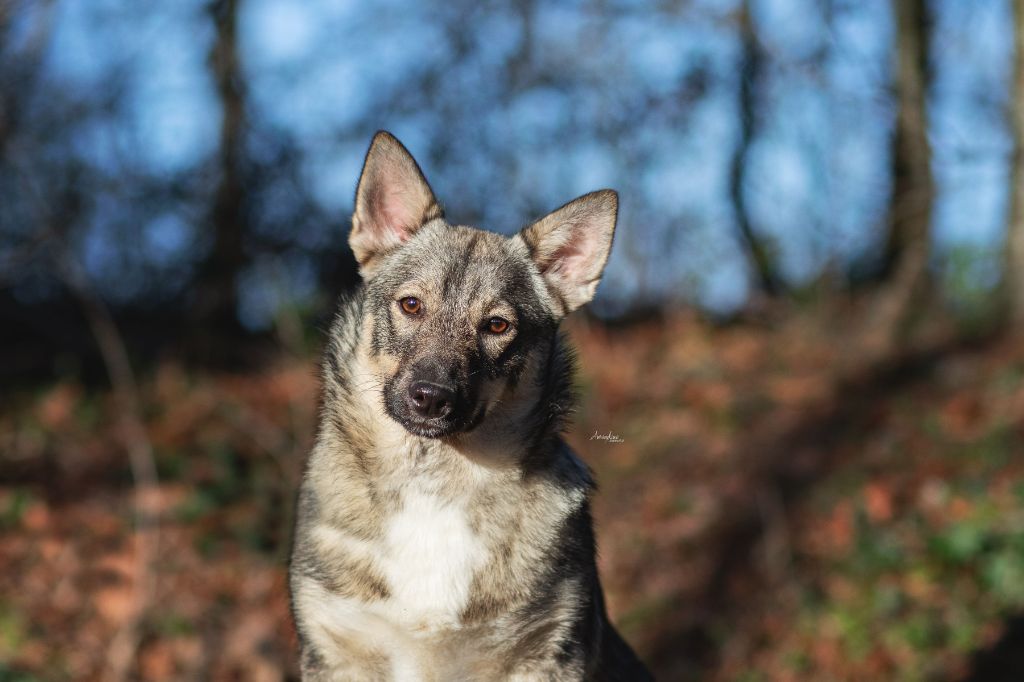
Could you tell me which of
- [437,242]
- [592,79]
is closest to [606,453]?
[592,79]

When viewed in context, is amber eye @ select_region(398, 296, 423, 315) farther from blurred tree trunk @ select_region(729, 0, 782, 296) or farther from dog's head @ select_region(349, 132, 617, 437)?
blurred tree trunk @ select_region(729, 0, 782, 296)

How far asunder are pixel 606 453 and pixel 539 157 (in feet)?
13.4

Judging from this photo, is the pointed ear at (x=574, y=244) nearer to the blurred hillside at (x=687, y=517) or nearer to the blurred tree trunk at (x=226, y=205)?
the blurred hillside at (x=687, y=517)

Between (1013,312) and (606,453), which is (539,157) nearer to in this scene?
(606,453)

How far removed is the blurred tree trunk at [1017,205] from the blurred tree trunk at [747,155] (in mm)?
2902

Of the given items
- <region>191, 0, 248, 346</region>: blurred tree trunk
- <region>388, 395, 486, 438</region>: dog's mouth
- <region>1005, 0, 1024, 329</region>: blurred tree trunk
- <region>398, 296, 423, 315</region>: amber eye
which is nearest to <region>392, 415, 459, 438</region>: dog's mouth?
<region>388, 395, 486, 438</region>: dog's mouth

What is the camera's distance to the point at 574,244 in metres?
4.80

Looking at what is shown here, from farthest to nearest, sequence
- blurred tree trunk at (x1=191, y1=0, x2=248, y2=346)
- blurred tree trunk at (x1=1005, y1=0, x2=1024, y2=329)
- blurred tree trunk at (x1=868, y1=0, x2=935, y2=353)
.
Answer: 1. blurred tree trunk at (x1=191, y1=0, x2=248, y2=346)
2. blurred tree trunk at (x1=868, y1=0, x2=935, y2=353)
3. blurred tree trunk at (x1=1005, y1=0, x2=1024, y2=329)

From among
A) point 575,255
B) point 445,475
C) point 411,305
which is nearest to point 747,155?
point 575,255

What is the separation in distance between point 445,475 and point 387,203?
1.28 m

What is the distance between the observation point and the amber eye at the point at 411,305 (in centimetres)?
436

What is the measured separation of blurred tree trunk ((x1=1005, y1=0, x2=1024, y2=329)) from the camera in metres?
11.5

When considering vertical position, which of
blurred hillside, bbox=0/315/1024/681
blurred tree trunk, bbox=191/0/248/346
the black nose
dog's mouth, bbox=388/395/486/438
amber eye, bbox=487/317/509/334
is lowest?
blurred hillside, bbox=0/315/1024/681

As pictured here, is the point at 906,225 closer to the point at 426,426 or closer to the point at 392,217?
the point at 392,217
